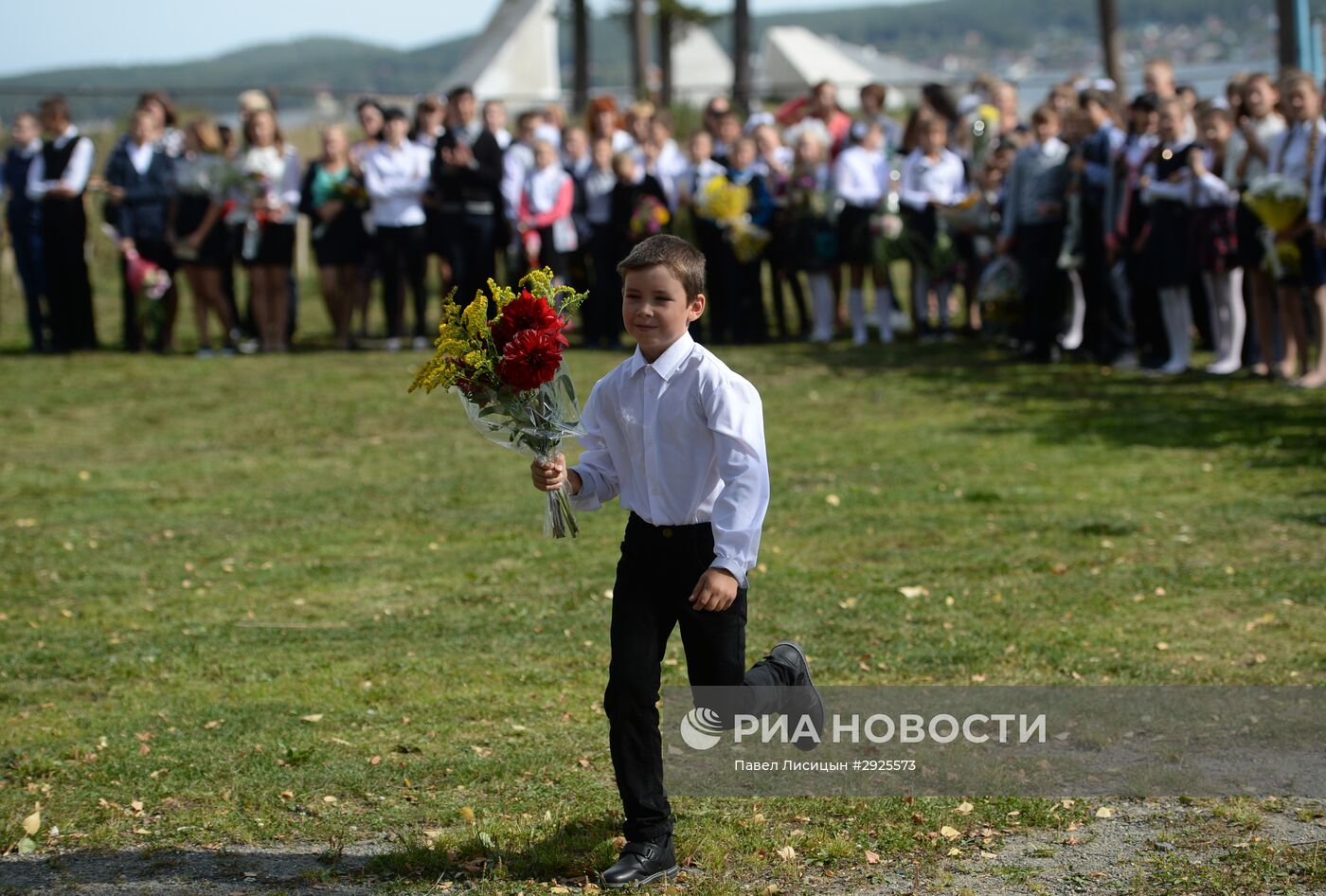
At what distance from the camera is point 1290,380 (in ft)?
41.0

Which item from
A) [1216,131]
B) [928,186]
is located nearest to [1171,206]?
[1216,131]

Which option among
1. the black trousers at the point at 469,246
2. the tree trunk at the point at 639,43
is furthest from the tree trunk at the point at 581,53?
the black trousers at the point at 469,246

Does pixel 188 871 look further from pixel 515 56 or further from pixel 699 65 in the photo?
pixel 699 65

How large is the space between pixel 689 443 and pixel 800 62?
49.0m

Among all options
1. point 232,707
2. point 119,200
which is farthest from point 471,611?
point 119,200

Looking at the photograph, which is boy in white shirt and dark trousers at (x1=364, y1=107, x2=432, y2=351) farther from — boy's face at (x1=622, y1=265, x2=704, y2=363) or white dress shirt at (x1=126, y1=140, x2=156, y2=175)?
boy's face at (x1=622, y1=265, x2=704, y2=363)

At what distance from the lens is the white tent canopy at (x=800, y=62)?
51750 millimetres

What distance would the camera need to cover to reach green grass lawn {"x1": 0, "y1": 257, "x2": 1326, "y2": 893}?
16.9 ft

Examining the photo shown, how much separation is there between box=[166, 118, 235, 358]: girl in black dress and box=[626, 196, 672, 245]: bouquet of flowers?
419 cm

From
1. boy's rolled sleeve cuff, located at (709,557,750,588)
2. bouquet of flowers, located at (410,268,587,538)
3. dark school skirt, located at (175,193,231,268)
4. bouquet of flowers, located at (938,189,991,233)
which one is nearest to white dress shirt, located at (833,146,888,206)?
bouquet of flowers, located at (938,189,991,233)

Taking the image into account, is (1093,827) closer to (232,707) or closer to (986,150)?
(232,707)

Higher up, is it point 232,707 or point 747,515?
point 747,515

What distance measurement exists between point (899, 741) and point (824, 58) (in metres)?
49.9

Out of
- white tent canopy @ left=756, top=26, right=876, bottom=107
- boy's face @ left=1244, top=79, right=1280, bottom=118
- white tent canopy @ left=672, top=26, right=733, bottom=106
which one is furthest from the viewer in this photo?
white tent canopy @ left=672, top=26, right=733, bottom=106
